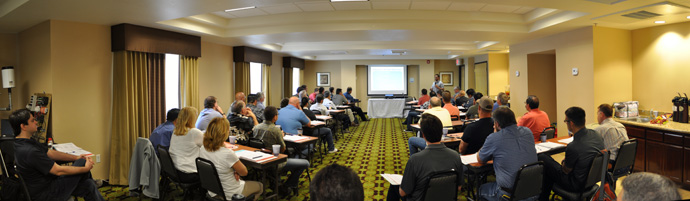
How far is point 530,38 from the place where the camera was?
23.8 ft

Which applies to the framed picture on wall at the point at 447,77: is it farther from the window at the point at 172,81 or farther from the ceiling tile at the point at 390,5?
the window at the point at 172,81

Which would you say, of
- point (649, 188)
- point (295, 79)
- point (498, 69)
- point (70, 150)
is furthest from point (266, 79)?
point (649, 188)

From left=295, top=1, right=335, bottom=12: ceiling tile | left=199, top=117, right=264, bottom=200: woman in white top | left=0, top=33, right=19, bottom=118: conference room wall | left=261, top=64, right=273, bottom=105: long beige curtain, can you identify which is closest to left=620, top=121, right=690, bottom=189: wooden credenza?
left=295, top=1, right=335, bottom=12: ceiling tile

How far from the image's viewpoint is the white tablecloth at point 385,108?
42.4 feet

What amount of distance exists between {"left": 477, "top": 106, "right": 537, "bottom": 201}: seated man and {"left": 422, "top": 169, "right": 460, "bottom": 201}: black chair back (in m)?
0.56

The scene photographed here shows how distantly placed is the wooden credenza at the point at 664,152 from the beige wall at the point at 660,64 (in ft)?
4.37

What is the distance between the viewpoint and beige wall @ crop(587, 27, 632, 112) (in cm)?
591

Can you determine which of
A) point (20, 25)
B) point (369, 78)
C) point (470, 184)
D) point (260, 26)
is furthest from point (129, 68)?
point (369, 78)

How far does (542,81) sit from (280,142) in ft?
22.5

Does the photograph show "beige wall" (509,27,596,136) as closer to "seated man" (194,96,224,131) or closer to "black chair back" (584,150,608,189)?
"black chair back" (584,150,608,189)

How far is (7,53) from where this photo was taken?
5.21 metres

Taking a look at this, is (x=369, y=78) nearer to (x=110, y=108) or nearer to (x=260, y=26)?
(x=260, y=26)

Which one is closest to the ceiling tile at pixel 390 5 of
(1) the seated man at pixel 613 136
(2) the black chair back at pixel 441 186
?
(1) the seated man at pixel 613 136

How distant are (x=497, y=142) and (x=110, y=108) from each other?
5.33 meters
